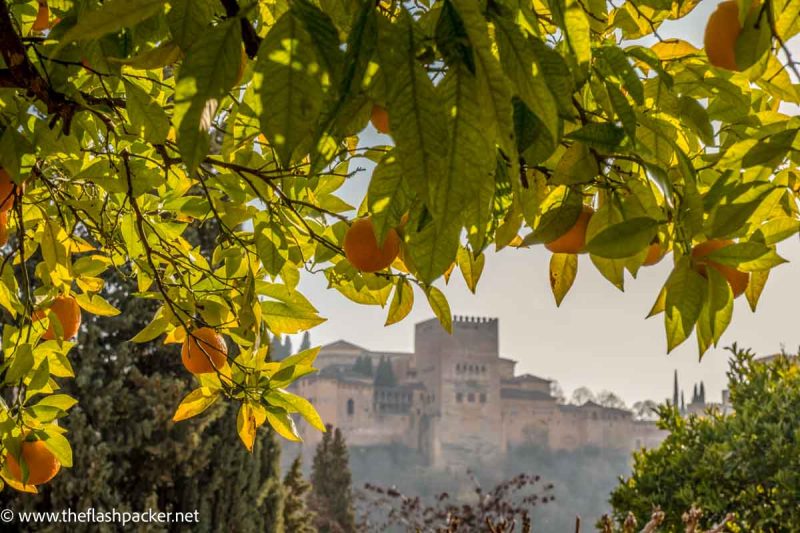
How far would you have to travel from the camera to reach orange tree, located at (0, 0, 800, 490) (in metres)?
0.27

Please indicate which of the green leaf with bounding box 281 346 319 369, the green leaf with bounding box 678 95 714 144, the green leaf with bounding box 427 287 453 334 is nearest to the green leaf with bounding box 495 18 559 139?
the green leaf with bounding box 678 95 714 144

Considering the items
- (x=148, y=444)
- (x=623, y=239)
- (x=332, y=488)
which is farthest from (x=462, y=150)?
(x=332, y=488)

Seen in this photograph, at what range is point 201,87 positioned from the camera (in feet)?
0.87

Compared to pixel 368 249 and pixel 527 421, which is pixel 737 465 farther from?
pixel 527 421

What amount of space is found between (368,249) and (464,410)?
848 inches

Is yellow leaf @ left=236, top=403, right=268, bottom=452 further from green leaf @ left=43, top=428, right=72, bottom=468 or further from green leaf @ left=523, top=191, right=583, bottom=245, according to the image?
green leaf @ left=523, top=191, right=583, bottom=245

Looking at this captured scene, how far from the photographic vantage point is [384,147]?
1.91 ft

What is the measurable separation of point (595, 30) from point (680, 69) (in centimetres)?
8

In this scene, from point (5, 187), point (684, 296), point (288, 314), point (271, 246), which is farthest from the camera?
point (288, 314)

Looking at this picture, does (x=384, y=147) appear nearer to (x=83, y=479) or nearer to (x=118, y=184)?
(x=118, y=184)

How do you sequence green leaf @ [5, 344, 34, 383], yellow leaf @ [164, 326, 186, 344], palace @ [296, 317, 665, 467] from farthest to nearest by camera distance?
palace @ [296, 317, 665, 467] < yellow leaf @ [164, 326, 186, 344] < green leaf @ [5, 344, 34, 383]

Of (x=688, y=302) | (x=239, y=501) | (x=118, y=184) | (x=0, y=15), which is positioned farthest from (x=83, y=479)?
(x=688, y=302)

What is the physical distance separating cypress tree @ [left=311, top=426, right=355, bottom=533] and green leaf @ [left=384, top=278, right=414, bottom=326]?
712 centimetres

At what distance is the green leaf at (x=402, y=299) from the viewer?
73 cm
